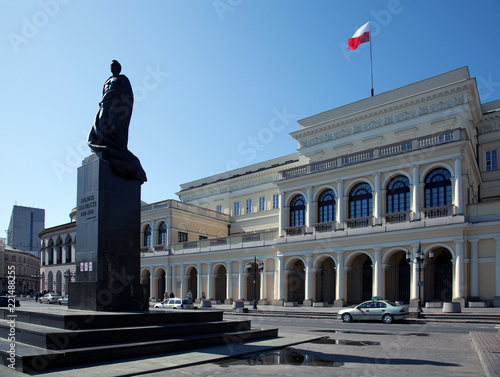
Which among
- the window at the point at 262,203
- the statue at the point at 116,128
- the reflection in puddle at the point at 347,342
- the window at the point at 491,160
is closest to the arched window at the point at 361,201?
the window at the point at 491,160

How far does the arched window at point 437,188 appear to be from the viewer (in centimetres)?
3275

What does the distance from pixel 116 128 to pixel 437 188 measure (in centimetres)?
2638

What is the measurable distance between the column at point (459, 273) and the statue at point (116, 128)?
24.7 meters

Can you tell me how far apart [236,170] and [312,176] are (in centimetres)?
2438

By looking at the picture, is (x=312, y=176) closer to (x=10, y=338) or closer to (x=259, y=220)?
(x=259, y=220)

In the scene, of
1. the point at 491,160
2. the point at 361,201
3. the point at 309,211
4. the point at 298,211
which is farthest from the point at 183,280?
the point at 491,160

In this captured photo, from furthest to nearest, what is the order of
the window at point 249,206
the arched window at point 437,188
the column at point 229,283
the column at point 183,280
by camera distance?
the window at point 249,206 < the column at point 183,280 < the column at point 229,283 < the arched window at point 437,188

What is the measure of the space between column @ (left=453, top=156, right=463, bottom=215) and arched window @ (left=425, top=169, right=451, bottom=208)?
0.91m

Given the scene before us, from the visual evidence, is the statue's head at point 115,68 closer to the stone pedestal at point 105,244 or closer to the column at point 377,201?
the stone pedestal at point 105,244

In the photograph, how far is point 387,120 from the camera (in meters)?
41.8

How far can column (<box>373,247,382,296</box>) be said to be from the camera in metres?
34.4

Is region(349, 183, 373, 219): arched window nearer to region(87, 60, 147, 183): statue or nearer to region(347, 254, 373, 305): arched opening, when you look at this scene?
region(347, 254, 373, 305): arched opening

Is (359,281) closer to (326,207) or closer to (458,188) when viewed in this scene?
(326,207)

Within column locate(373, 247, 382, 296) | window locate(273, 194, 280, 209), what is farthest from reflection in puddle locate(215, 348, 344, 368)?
window locate(273, 194, 280, 209)
